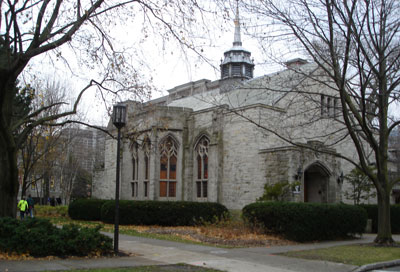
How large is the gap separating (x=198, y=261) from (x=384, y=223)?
8.11m

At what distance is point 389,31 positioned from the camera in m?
14.5

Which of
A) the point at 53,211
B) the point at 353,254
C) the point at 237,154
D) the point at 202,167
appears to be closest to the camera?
the point at 353,254

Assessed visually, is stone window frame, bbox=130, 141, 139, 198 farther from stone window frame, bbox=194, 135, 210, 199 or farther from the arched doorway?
the arched doorway

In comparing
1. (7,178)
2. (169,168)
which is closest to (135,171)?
(169,168)

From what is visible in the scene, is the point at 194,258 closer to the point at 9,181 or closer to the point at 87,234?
the point at 87,234

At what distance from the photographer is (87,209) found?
25422 millimetres

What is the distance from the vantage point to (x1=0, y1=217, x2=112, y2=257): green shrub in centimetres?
1019

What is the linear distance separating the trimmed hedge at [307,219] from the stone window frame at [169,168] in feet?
30.1

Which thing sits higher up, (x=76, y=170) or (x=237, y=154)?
(x=237, y=154)

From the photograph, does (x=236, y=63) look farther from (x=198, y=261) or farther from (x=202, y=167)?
(x=198, y=261)

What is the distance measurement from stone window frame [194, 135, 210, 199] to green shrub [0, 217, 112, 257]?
1534 centimetres

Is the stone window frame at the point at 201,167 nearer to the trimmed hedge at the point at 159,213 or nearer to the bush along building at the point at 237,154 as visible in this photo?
the bush along building at the point at 237,154

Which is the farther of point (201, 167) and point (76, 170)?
point (76, 170)

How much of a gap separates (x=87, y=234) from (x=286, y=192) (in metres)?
12.4
